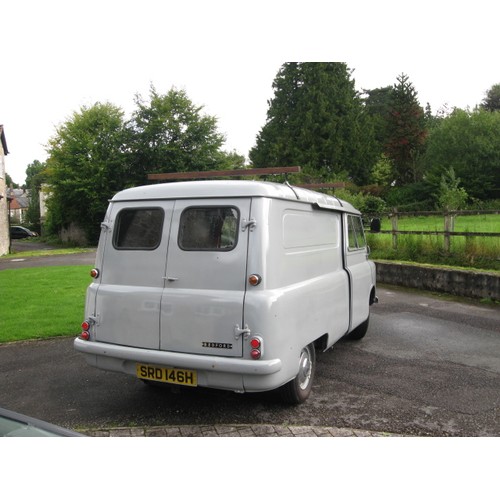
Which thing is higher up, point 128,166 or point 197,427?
point 128,166

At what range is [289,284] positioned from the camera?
4.14 m

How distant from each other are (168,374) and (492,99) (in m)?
64.9

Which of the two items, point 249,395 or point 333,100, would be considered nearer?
point 249,395

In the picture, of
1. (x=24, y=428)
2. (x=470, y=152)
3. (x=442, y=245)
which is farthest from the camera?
(x=470, y=152)

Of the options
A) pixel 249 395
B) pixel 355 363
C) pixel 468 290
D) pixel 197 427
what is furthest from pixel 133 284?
pixel 468 290

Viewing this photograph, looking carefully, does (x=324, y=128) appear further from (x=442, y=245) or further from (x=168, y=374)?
(x=168, y=374)

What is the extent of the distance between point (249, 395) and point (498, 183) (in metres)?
41.5

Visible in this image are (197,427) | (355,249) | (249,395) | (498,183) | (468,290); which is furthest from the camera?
(498,183)

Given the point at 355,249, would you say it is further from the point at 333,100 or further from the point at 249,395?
the point at 333,100

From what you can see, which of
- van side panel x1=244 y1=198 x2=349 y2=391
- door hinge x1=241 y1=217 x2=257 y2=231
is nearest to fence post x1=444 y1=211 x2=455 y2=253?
van side panel x1=244 y1=198 x2=349 y2=391

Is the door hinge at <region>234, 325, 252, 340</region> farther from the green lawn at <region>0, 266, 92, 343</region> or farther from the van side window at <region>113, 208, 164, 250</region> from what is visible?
the green lawn at <region>0, 266, 92, 343</region>

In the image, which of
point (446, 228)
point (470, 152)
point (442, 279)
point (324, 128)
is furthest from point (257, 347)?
point (470, 152)

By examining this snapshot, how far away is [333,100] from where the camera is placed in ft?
147

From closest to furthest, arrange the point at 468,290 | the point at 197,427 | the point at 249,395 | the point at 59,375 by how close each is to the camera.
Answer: the point at 197,427, the point at 249,395, the point at 59,375, the point at 468,290
